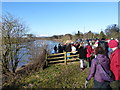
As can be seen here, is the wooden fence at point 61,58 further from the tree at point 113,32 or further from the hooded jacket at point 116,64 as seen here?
the tree at point 113,32

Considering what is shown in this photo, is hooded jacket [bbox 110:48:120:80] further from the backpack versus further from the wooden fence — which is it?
the wooden fence

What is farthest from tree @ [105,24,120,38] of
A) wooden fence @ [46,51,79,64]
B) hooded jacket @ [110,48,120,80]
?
hooded jacket @ [110,48,120,80]

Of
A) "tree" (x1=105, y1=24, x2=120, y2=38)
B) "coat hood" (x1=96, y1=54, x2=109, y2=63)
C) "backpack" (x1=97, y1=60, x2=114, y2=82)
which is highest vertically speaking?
"tree" (x1=105, y1=24, x2=120, y2=38)

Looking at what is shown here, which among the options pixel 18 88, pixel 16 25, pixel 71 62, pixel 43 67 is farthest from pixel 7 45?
pixel 71 62

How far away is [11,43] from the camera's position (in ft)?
27.0

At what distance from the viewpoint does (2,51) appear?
7859 millimetres

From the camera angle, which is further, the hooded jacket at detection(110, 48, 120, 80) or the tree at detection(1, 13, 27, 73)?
the tree at detection(1, 13, 27, 73)

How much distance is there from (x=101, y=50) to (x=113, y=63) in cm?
39

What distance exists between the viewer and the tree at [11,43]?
7.91 meters

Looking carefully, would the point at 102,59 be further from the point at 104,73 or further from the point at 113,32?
the point at 113,32

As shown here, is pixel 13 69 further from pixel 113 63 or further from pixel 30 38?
pixel 113 63

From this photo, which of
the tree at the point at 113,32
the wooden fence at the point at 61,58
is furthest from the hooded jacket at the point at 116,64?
the tree at the point at 113,32

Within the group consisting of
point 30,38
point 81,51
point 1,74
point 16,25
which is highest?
point 16,25

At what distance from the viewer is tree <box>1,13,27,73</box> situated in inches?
312
